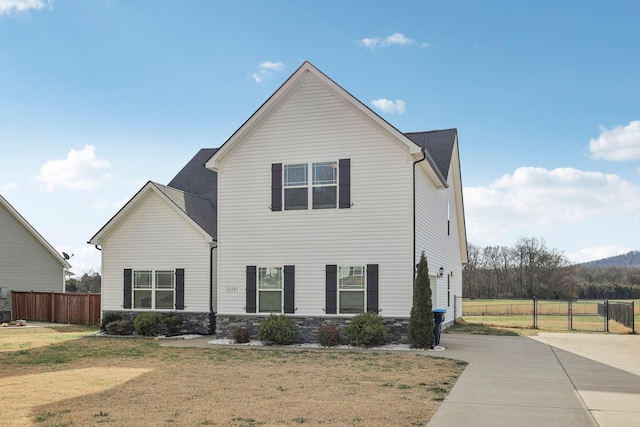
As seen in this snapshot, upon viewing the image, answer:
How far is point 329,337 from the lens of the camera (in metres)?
17.3

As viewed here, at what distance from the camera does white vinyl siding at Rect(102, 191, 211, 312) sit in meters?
21.0

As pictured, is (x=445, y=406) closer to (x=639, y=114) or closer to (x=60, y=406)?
(x=60, y=406)

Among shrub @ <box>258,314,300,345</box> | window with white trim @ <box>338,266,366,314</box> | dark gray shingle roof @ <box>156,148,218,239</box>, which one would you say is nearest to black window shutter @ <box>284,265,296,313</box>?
shrub @ <box>258,314,300,345</box>

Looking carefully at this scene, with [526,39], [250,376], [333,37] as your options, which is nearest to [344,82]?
[333,37]

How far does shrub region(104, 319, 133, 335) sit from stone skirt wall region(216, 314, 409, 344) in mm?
4139

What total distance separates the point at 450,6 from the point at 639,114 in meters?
7.62

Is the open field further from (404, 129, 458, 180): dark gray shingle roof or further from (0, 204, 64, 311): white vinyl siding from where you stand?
(0, 204, 64, 311): white vinyl siding

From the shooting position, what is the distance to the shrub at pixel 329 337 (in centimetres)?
1728

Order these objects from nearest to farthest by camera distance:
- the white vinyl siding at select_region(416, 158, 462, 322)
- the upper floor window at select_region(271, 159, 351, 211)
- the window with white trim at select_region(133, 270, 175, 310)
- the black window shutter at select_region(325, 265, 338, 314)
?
the black window shutter at select_region(325, 265, 338, 314), the upper floor window at select_region(271, 159, 351, 211), the white vinyl siding at select_region(416, 158, 462, 322), the window with white trim at select_region(133, 270, 175, 310)

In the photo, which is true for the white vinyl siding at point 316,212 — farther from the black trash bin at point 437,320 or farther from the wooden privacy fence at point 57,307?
the wooden privacy fence at point 57,307

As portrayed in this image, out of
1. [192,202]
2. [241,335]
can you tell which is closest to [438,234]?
[241,335]

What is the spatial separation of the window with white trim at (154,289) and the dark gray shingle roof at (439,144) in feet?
34.0

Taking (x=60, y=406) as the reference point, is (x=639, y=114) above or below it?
above

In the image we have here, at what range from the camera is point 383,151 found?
17672 mm
